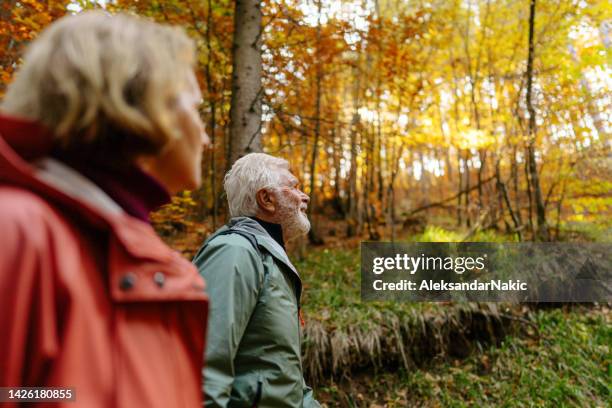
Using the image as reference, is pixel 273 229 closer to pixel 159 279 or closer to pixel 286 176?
pixel 286 176

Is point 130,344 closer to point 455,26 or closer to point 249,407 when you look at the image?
point 249,407

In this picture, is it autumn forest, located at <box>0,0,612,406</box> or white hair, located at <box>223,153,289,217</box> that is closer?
white hair, located at <box>223,153,289,217</box>

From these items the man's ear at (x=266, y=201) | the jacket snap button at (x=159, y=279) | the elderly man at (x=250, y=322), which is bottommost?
the elderly man at (x=250, y=322)

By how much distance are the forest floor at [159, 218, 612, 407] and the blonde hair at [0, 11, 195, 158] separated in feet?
14.4

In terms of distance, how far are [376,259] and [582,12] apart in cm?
575

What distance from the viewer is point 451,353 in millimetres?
5559

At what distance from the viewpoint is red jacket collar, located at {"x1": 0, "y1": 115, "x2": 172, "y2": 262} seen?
701 mm

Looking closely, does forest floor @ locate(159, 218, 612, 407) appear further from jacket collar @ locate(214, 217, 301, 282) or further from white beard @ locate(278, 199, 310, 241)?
jacket collar @ locate(214, 217, 301, 282)

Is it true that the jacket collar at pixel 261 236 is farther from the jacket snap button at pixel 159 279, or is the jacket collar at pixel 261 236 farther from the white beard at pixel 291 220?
the jacket snap button at pixel 159 279

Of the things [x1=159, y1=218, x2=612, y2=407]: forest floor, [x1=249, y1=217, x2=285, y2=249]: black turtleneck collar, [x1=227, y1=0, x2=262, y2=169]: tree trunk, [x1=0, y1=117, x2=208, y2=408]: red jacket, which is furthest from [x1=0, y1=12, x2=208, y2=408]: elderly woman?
[x1=159, y1=218, x2=612, y2=407]: forest floor

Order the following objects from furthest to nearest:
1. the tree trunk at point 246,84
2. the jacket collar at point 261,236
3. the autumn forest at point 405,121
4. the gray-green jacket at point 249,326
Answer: the autumn forest at point 405,121
the tree trunk at point 246,84
the jacket collar at point 261,236
the gray-green jacket at point 249,326

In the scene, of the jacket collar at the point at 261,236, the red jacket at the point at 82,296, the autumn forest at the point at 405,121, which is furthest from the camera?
the autumn forest at the point at 405,121

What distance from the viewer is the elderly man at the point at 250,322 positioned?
148 centimetres

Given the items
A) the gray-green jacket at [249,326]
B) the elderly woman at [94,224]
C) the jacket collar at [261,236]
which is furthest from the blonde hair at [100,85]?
the jacket collar at [261,236]
